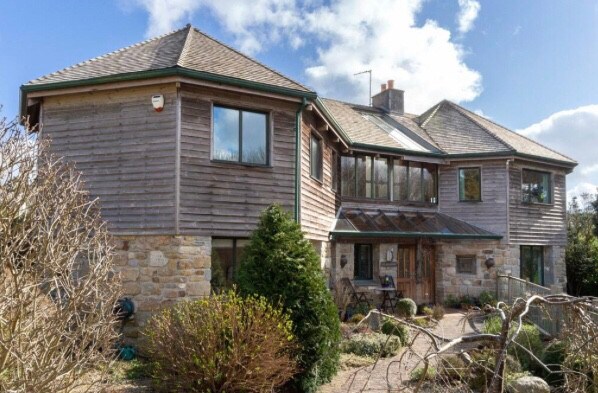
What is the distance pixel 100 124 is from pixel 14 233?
532cm

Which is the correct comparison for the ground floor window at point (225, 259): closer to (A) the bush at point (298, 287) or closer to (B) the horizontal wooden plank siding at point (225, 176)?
(B) the horizontal wooden plank siding at point (225, 176)

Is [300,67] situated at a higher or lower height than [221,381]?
higher

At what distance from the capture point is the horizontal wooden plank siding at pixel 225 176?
10.4 m

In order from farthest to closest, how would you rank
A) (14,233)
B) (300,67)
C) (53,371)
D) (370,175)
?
(370,175) → (300,67) → (14,233) → (53,371)

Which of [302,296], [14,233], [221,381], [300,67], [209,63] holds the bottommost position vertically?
[221,381]

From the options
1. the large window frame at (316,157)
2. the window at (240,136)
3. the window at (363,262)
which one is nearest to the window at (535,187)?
the window at (363,262)

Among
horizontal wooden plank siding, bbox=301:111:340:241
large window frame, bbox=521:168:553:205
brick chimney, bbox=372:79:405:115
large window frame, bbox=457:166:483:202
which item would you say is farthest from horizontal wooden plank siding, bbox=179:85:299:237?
brick chimney, bbox=372:79:405:115

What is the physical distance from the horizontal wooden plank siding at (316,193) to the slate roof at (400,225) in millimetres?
621

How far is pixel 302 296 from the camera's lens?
7.86m

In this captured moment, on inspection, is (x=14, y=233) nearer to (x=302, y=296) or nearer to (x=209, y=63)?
(x=302, y=296)

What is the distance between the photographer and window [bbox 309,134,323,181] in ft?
43.2

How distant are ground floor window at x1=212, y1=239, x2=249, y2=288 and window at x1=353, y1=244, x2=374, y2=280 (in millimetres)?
6075

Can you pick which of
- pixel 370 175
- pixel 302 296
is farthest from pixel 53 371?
pixel 370 175

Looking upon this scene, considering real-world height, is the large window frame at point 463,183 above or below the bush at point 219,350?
above
